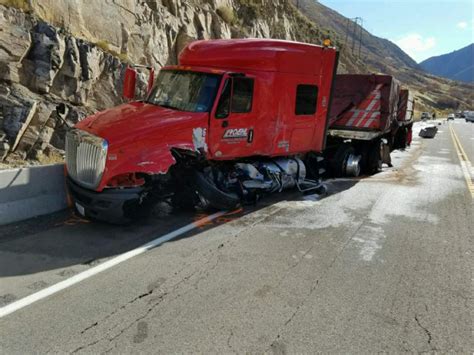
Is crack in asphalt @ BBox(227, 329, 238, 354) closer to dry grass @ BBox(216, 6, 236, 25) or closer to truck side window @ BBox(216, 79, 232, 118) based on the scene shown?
truck side window @ BBox(216, 79, 232, 118)

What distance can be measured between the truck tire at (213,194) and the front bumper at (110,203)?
1.12m

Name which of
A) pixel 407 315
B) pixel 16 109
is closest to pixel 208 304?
pixel 407 315

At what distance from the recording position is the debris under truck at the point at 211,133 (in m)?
6.37

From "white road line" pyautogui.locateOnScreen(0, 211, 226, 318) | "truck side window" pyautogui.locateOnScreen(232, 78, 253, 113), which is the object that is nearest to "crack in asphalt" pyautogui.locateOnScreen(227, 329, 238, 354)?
"white road line" pyautogui.locateOnScreen(0, 211, 226, 318)

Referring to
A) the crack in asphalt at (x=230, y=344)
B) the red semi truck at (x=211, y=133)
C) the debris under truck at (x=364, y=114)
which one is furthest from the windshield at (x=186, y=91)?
the debris under truck at (x=364, y=114)

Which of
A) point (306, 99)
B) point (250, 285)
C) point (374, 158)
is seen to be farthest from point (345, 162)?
point (250, 285)

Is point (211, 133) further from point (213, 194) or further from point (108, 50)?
point (108, 50)

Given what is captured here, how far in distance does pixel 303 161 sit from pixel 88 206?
5648 mm

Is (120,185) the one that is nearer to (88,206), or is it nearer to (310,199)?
(88,206)

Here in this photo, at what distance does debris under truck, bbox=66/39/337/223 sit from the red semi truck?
0.02 meters

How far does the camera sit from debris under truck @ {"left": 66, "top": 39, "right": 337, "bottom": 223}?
637 cm

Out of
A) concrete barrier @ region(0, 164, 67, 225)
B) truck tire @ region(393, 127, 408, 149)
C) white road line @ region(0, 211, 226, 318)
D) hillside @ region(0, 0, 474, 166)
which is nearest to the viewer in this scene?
white road line @ region(0, 211, 226, 318)

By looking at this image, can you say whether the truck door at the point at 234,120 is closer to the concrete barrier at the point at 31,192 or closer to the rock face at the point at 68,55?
the concrete barrier at the point at 31,192

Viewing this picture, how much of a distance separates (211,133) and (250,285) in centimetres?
325
